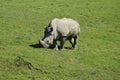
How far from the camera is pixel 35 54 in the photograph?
22562mm

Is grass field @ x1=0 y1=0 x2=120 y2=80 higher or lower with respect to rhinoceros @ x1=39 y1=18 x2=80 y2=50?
lower

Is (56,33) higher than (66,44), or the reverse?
(56,33)

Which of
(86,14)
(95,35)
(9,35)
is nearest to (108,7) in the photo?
(86,14)

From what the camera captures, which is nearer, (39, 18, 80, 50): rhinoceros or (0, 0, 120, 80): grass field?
(0, 0, 120, 80): grass field

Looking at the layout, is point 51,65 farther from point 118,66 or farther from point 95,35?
point 95,35

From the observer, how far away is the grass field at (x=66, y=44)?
2031 cm

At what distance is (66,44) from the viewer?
26.4 metres

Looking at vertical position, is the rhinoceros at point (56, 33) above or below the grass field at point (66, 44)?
above

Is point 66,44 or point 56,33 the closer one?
point 56,33

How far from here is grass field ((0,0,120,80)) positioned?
800 inches

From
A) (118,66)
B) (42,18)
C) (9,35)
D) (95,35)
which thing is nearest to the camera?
(118,66)

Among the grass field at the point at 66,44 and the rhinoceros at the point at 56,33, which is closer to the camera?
the grass field at the point at 66,44

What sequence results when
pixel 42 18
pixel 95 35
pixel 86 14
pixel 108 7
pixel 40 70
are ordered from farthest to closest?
pixel 108 7 < pixel 86 14 < pixel 42 18 < pixel 95 35 < pixel 40 70

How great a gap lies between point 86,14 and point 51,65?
16177mm
